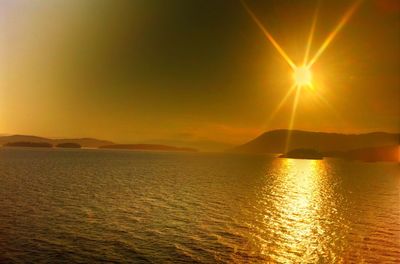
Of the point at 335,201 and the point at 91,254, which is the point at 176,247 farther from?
the point at 335,201

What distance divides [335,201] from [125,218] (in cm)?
5584

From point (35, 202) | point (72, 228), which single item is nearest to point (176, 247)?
point (72, 228)

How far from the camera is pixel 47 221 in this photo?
53.4 metres

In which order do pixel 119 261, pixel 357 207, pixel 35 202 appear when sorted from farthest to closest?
1. pixel 357 207
2. pixel 35 202
3. pixel 119 261

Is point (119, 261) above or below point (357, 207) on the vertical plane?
below

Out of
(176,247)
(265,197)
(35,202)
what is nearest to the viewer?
(176,247)

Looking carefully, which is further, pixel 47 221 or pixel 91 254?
pixel 47 221

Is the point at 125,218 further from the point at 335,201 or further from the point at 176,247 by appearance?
the point at 335,201

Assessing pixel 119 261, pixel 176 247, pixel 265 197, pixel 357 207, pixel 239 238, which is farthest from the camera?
pixel 265 197

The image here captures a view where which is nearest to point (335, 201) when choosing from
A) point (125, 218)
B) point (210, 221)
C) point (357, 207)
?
point (357, 207)

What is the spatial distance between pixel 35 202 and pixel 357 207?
67.4 metres

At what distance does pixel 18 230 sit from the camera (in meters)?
47.5

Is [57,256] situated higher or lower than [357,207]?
lower

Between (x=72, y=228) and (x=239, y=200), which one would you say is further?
(x=239, y=200)
